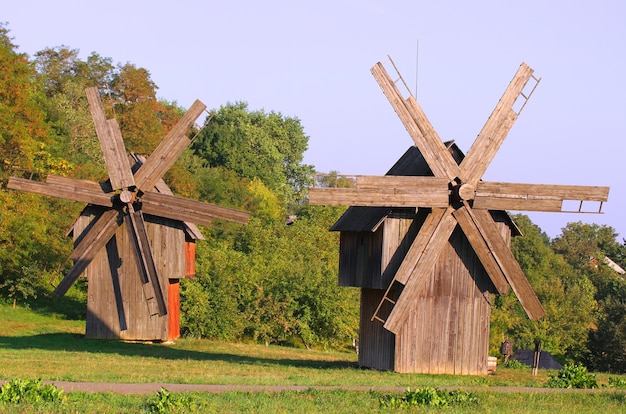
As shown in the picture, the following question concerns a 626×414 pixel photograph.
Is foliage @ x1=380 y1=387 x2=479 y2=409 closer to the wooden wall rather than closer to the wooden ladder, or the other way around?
the wooden ladder

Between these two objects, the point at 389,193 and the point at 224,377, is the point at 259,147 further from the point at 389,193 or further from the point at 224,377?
the point at 224,377

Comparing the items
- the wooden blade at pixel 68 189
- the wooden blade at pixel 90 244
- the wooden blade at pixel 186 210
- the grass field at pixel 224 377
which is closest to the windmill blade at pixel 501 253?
the grass field at pixel 224 377

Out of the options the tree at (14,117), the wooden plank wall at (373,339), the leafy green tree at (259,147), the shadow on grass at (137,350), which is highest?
the leafy green tree at (259,147)

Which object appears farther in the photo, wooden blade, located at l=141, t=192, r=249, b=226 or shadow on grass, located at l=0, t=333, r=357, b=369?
wooden blade, located at l=141, t=192, r=249, b=226

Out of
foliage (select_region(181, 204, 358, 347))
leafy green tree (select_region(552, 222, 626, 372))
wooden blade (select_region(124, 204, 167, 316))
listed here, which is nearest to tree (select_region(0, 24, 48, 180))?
foliage (select_region(181, 204, 358, 347))

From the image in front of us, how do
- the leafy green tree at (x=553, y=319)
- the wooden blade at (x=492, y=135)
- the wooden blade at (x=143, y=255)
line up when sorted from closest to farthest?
the wooden blade at (x=492, y=135)
the wooden blade at (x=143, y=255)
the leafy green tree at (x=553, y=319)

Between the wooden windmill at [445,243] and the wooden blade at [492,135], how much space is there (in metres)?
0.03

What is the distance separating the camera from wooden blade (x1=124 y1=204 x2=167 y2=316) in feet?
105

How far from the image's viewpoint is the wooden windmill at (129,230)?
32.6 m

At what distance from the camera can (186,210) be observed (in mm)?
32688

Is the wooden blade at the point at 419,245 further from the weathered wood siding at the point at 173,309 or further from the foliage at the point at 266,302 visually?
the foliage at the point at 266,302

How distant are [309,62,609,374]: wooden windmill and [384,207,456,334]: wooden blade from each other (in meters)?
0.03

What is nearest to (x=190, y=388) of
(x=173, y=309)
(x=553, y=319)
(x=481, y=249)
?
(x=481, y=249)

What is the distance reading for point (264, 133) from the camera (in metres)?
93.9
